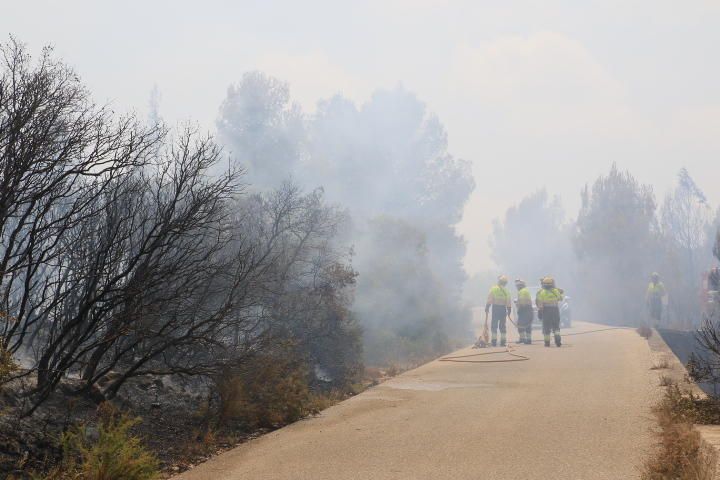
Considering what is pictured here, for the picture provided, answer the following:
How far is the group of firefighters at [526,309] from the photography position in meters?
21.8

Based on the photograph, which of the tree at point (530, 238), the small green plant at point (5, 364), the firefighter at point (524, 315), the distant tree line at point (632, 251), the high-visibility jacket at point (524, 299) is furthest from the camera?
the tree at point (530, 238)

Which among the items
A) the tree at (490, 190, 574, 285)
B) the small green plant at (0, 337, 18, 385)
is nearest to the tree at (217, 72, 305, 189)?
the small green plant at (0, 337, 18, 385)

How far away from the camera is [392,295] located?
2739 cm

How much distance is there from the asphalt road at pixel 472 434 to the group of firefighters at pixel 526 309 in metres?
6.51

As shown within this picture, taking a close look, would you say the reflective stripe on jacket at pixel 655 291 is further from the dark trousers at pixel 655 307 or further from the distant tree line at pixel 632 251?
the distant tree line at pixel 632 251

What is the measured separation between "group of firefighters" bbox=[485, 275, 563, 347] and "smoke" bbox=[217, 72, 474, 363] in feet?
9.43

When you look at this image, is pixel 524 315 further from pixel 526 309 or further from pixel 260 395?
pixel 260 395

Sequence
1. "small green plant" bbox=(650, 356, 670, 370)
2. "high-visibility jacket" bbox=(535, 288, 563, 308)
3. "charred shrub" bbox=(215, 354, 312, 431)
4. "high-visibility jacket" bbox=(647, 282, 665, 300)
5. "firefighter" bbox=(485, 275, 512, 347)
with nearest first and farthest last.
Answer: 1. "charred shrub" bbox=(215, 354, 312, 431)
2. "small green plant" bbox=(650, 356, 670, 370)
3. "high-visibility jacket" bbox=(535, 288, 563, 308)
4. "firefighter" bbox=(485, 275, 512, 347)
5. "high-visibility jacket" bbox=(647, 282, 665, 300)

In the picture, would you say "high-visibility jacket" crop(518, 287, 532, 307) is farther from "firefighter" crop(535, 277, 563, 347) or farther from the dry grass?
the dry grass

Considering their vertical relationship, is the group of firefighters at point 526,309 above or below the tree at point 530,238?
below

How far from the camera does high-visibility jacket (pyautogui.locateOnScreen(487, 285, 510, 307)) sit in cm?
2330

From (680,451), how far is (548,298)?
48.0 feet

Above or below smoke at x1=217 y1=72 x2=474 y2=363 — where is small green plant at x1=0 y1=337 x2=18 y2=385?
below

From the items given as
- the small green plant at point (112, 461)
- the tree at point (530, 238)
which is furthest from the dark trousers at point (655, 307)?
the tree at point (530, 238)
